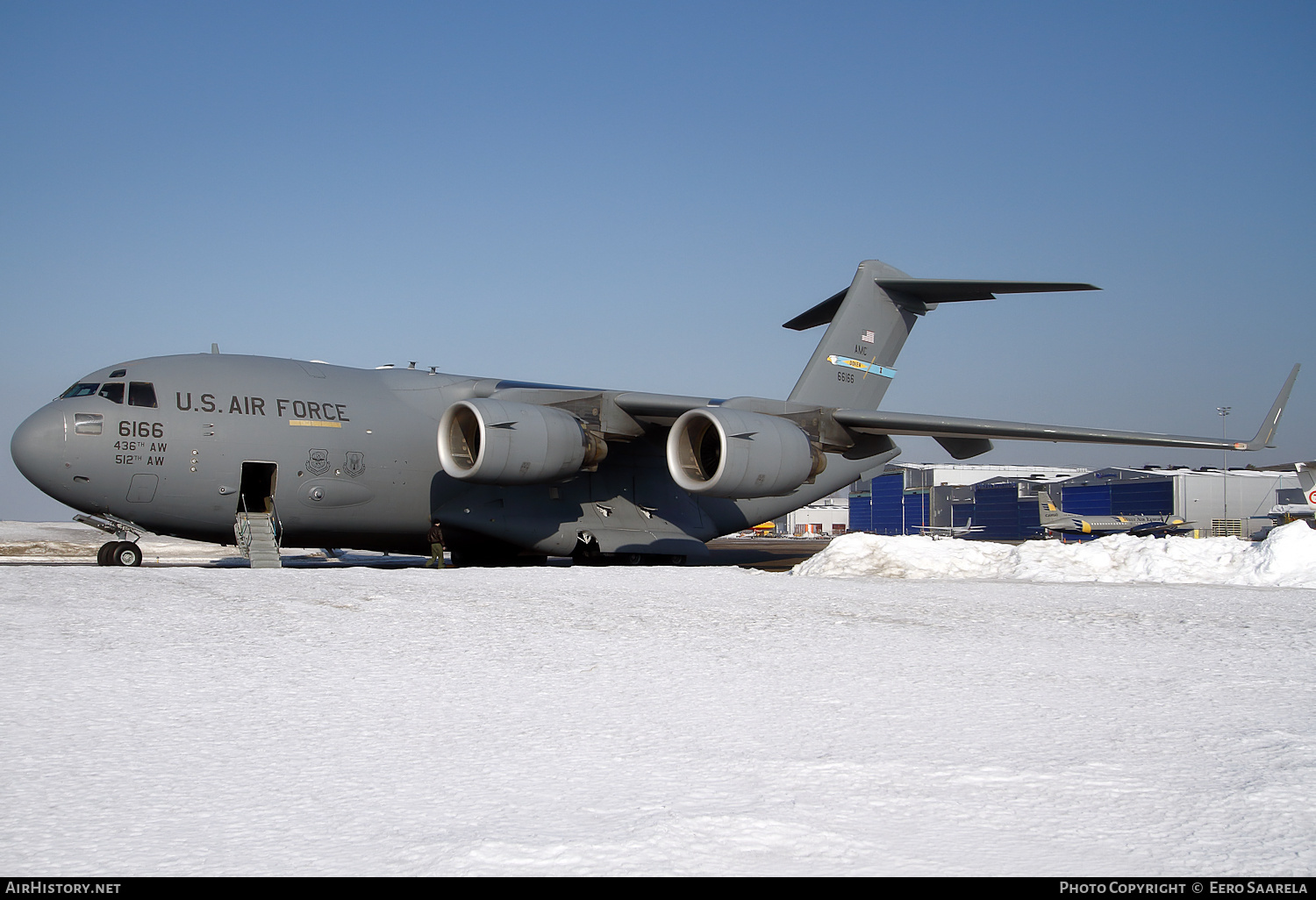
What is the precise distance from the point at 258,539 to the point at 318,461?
1.16 m

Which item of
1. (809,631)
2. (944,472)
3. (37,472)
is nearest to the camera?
(809,631)

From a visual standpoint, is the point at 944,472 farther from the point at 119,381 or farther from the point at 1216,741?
the point at 1216,741

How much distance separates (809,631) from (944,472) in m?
47.7

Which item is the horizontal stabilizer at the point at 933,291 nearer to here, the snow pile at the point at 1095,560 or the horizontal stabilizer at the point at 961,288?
the horizontal stabilizer at the point at 961,288

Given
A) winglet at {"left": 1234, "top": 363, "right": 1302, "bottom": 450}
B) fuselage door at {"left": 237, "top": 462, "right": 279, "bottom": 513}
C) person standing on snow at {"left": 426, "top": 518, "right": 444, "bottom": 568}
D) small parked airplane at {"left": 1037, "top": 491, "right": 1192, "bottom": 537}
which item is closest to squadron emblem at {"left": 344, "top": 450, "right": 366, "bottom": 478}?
fuselage door at {"left": 237, "top": 462, "right": 279, "bottom": 513}

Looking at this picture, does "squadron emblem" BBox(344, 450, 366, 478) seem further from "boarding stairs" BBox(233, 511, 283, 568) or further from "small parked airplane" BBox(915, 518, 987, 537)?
"small parked airplane" BBox(915, 518, 987, 537)

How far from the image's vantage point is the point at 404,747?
326cm

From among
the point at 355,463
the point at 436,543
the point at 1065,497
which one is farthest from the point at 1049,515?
the point at 355,463

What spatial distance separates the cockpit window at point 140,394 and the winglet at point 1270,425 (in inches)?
503

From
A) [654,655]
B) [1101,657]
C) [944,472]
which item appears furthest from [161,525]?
[944,472]

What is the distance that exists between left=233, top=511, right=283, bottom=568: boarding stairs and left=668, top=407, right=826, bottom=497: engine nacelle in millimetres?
4618

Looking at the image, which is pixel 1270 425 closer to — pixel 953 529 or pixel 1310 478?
pixel 1310 478

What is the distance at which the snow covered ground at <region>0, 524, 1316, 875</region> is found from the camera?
239 cm

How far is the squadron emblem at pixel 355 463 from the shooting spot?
11.9m
